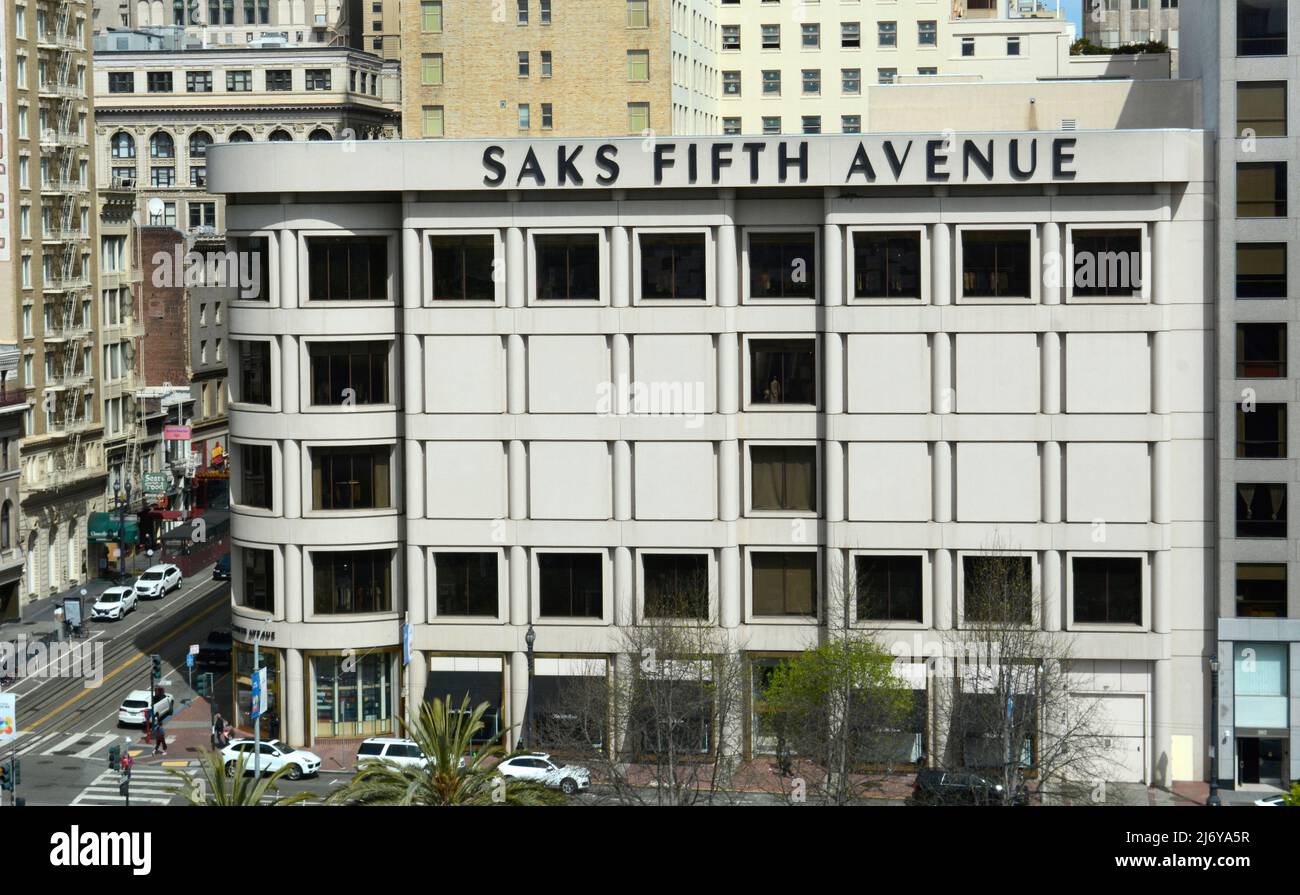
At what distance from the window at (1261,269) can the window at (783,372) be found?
→ 47.8ft

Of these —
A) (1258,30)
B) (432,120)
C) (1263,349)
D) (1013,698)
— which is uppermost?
(432,120)

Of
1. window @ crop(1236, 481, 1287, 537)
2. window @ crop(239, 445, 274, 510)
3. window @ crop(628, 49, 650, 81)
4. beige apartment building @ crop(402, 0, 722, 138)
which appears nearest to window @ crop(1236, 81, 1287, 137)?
window @ crop(1236, 481, 1287, 537)

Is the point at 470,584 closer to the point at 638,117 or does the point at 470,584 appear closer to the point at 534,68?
the point at 534,68

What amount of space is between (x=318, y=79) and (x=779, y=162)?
14045 centimetres

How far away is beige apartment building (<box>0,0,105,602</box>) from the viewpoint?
Result: 108 meters

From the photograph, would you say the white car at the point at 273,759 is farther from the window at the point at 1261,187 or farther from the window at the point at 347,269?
the window at the point at 1261,187

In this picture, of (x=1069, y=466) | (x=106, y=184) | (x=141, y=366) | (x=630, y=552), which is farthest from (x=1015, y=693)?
(x=106, y=184)

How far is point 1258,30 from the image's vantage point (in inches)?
2571

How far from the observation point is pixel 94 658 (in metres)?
89.7

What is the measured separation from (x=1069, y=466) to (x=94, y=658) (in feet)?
155

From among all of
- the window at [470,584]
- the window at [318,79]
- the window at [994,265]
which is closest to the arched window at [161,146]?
the window at [318,79]

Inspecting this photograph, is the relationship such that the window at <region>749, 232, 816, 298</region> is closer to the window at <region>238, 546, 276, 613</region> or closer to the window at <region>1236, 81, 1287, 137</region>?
the window at <region>1236, 81, 1287, 137</region>

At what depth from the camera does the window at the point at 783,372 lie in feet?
222

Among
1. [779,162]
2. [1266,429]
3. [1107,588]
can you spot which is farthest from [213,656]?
[1266,429]
